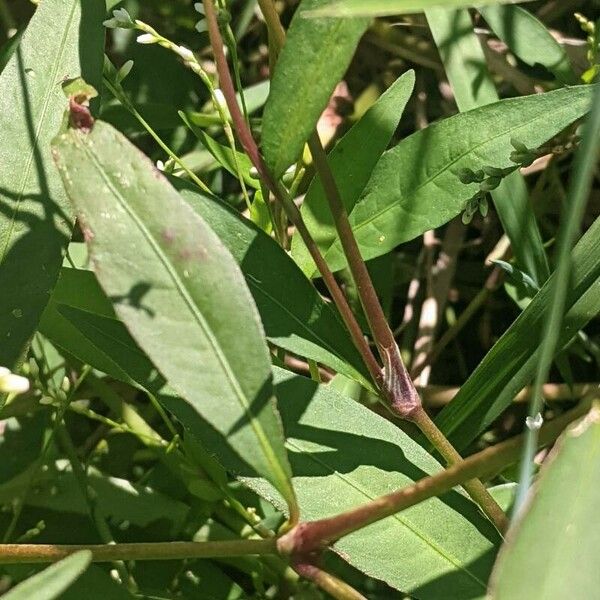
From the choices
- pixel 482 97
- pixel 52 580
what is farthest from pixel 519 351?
pixel 52 580

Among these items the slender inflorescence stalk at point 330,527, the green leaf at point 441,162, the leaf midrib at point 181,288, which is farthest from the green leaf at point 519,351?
the leaf midrib at point 181,288

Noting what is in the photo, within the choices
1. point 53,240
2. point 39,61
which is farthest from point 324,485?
point 39,61

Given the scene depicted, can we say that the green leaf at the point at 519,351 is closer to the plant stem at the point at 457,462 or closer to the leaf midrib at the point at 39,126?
the plant stem at the point at 457,462

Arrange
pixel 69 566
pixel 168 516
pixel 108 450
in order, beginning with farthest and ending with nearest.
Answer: pixel 108 450 → pixel 168 516 → pixel 69 566

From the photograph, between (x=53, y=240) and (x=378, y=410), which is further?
(x=378, y=410)

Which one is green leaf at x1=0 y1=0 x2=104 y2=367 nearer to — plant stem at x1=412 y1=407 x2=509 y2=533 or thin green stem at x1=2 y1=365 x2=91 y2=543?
thin green stem at x1=2 y1=365 x2=91 y2=543

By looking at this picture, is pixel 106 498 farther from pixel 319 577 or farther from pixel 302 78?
pixel 302 78

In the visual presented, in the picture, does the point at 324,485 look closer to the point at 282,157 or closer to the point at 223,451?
the point at 223,451

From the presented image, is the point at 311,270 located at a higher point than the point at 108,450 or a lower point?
higher
